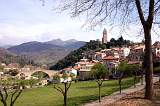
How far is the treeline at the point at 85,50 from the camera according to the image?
16062 cm

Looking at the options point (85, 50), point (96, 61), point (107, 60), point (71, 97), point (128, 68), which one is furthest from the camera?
point (85, 50)

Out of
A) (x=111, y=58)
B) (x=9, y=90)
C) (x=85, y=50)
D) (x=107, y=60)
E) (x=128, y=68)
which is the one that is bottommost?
(x=9, y=90)

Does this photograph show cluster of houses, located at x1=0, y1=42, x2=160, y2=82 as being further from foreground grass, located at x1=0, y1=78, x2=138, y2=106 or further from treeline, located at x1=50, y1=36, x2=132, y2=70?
foreground grass, located at x1=0, y1=78, x2=138, y2=106

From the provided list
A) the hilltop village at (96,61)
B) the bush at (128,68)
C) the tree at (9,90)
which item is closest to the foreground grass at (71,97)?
the tree at (9,90)

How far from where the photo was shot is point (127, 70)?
66.4 meters

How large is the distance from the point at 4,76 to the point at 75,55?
139072 millimetres

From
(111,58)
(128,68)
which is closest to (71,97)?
(128,68)

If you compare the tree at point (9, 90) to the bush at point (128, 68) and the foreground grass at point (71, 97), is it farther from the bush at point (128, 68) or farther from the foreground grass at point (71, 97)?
the bush at point (128, 68)

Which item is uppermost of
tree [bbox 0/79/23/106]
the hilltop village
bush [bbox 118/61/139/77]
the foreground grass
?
the hilltop village

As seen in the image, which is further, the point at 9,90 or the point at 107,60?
the point at 107,60

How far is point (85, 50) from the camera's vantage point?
172 metres

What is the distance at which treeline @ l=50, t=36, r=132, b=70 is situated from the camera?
161m

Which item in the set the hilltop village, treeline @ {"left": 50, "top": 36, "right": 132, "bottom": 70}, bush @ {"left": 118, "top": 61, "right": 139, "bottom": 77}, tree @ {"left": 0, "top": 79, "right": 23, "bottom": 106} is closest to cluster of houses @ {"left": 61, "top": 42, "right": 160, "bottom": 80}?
the hilltop village

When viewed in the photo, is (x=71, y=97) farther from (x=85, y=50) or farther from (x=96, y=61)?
(x=85, y=50)
